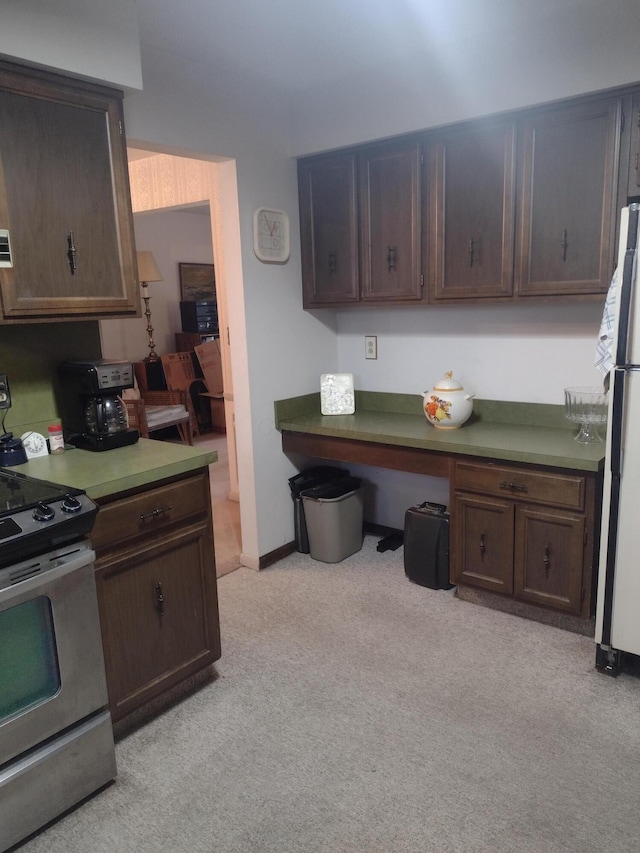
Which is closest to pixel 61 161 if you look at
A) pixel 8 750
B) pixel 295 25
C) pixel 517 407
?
pixel 295 25

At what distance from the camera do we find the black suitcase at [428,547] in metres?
3.02

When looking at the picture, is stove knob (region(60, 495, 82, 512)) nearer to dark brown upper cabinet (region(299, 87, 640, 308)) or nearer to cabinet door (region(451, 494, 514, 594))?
cabinet door (region(451, 494, 514, 594))

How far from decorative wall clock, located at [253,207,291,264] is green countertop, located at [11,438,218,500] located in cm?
127

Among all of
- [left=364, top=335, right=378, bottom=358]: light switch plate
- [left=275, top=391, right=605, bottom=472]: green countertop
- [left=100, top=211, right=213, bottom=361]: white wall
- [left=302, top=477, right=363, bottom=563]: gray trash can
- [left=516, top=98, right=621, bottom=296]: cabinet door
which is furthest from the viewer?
[left=100, top=211, right=213, bottom=361]: white wall

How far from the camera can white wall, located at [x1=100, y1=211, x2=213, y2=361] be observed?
6.53 meters

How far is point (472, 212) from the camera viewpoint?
9.23 ft

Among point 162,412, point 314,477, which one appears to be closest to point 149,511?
point 314,477

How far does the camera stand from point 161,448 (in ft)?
A: 7.61

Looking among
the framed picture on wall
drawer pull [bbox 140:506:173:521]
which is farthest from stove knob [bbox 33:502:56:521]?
the framed picture on wall

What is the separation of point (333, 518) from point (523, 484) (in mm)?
1110

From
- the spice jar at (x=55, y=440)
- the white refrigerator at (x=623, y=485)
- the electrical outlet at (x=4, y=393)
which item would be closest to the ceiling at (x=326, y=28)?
the white refrigerator at (x=623, y=485)

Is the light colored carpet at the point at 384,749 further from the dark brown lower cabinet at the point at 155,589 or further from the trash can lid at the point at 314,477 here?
the trash can lid at the point at 314,477

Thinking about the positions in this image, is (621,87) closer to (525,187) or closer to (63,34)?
(525,187)

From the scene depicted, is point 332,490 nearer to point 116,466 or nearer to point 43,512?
point 116,466
